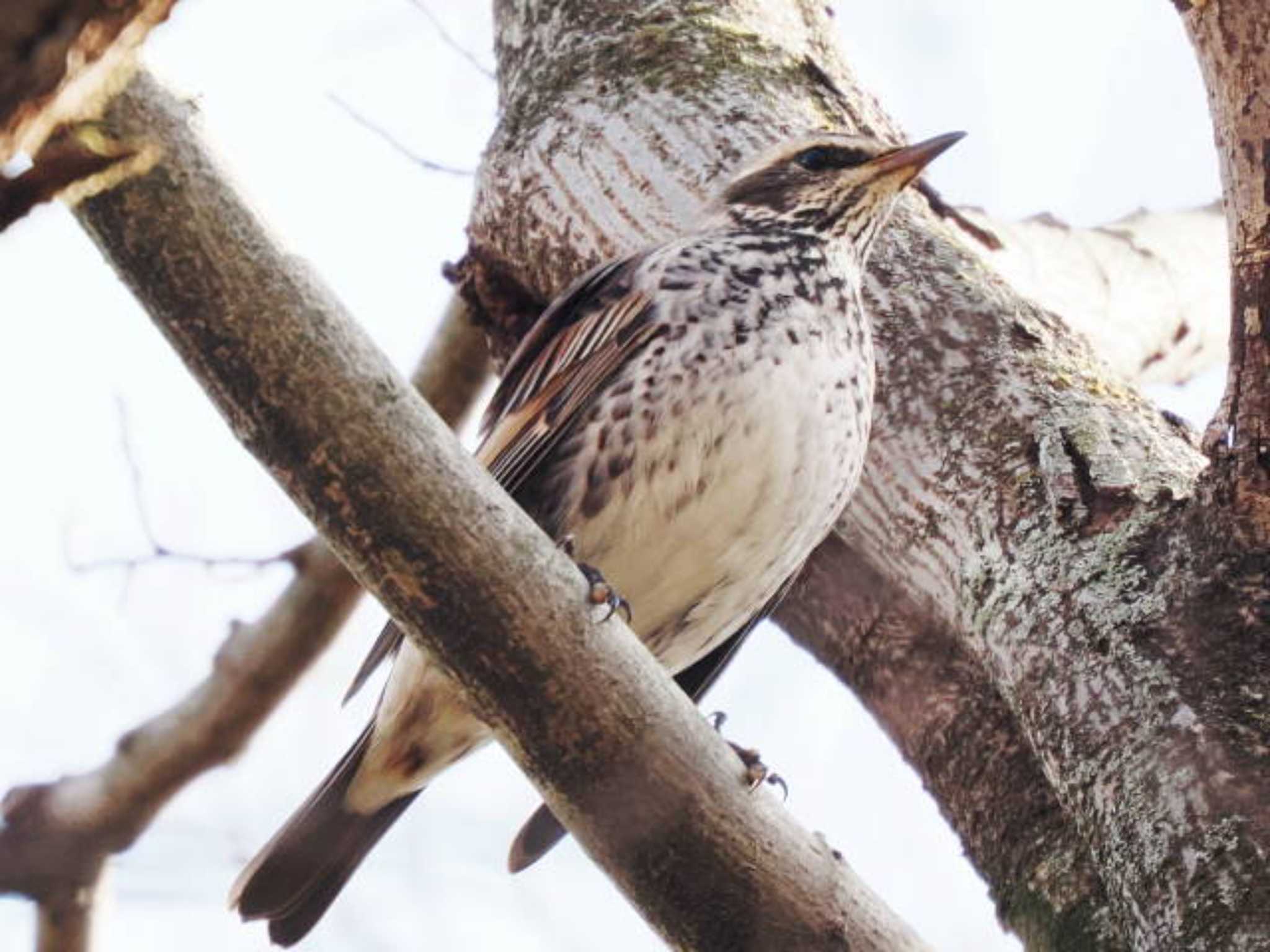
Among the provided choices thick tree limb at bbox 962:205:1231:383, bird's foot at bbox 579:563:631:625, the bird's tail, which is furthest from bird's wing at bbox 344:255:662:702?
thick tree limb at bbox 962:205:1231:383

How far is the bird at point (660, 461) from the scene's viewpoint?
412 centimetres

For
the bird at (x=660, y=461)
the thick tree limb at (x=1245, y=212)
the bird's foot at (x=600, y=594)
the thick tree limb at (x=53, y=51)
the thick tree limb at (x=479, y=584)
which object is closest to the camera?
the thick tree limb at (x=53, y=51)

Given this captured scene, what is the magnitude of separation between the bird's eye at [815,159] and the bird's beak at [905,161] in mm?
99

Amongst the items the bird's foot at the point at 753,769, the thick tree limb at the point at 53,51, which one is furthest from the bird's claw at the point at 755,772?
the thick tree limb at the point at 53,51

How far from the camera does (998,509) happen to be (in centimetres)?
386

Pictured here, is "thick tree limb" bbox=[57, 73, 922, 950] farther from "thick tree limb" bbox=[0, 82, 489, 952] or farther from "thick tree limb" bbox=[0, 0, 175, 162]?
"thick tree limb" bbox=[0, 82, 489, 952]

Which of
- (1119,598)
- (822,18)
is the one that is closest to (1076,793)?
(1119,598)

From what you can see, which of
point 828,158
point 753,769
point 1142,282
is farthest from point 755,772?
point 1142,282

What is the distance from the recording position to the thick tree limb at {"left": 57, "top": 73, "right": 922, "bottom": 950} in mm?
2693

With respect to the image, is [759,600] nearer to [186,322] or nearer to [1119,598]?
[1119,598]

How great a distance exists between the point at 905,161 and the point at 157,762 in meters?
2.31

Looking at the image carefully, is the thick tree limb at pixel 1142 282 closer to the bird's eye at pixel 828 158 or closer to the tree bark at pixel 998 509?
the bird's eye at pixel 828 158

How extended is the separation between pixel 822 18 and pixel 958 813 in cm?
249

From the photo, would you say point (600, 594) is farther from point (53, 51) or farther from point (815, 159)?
point (815, 159)
